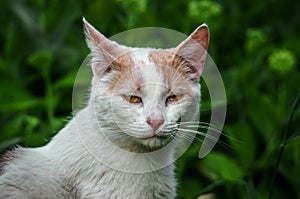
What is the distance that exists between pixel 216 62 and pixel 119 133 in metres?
2.37

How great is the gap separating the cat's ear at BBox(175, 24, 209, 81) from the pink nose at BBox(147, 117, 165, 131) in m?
0.36

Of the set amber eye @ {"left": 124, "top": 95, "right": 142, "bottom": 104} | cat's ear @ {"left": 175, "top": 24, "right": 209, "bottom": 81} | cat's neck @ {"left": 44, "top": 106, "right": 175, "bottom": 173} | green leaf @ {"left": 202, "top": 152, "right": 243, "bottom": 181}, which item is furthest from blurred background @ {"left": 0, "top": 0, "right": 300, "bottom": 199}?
amber eye @ {"left": 124, "top": 95, "right": 142, "bottom": 104}

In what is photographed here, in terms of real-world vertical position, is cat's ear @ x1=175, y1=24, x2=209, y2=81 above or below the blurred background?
above

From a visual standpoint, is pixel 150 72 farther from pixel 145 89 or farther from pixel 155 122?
pixel 155 122

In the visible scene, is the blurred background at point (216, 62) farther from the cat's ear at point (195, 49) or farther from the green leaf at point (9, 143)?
the cat's ear at point (195, 49)

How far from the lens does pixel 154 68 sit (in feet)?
10.7

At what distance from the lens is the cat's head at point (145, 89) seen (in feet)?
10.3

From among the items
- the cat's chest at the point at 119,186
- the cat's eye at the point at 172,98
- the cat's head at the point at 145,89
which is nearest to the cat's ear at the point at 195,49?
the cat's head at the point at 145,89

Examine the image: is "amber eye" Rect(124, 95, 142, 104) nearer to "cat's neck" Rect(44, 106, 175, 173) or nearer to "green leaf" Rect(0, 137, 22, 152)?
"cat's neck" Rect(44, 106, 175, 173)

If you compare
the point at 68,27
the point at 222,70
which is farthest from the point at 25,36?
the point at 222,70

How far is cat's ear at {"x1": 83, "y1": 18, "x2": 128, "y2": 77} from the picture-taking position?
324 centimetres

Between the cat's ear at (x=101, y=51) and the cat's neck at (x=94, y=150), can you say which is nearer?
the cat's ear at (x=101, y=51)

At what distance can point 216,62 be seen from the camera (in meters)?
5.56

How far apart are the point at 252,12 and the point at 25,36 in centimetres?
186
